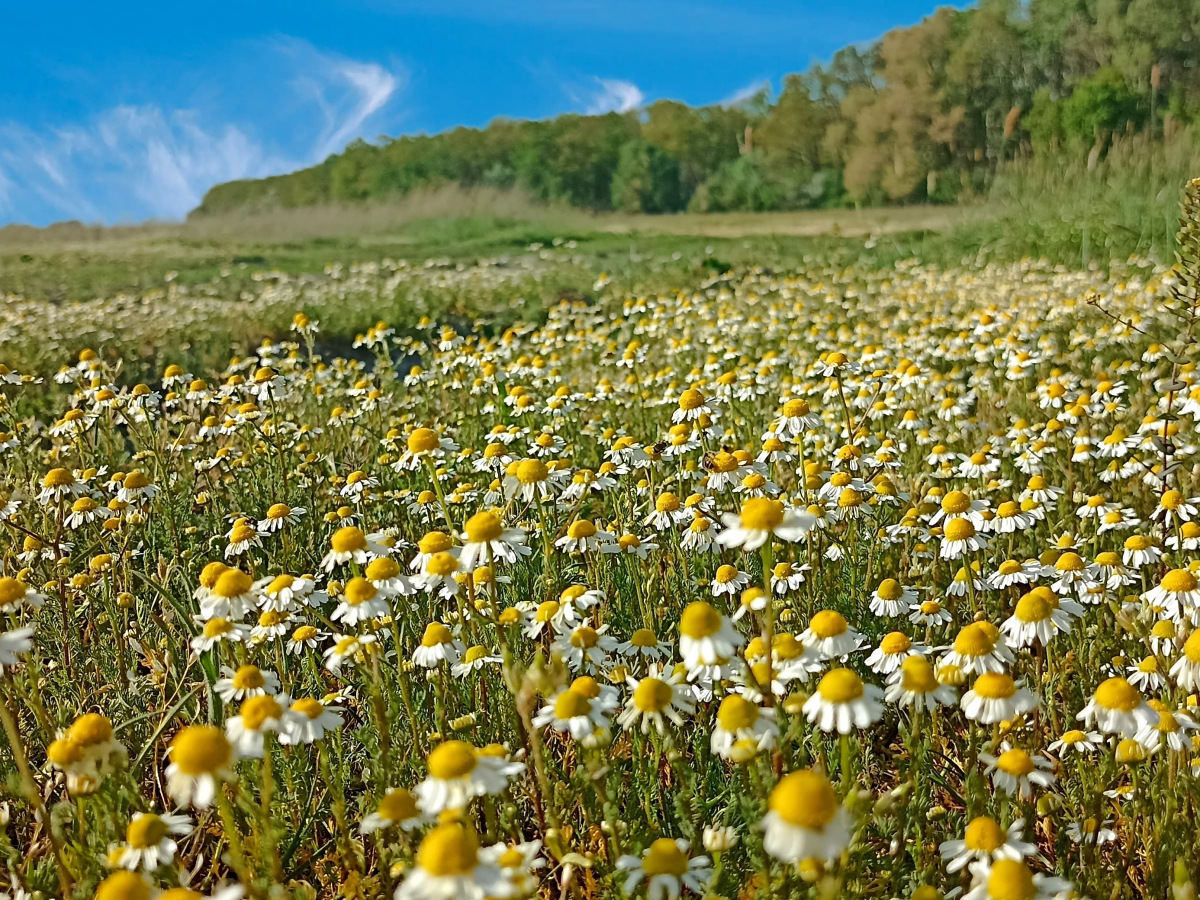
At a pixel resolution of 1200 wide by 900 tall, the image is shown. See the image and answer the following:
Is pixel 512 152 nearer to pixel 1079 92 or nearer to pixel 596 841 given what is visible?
pixel 1079 92

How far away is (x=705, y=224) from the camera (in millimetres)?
29422

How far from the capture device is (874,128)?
1296 inches

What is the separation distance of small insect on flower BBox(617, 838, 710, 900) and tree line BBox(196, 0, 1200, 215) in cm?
1505

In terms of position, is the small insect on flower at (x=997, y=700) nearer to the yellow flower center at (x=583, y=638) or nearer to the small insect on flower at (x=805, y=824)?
the small insect on flower at (x=805, y=824)

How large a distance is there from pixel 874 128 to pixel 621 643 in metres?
34.6

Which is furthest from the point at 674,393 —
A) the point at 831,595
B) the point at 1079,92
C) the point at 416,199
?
the point at 416,199

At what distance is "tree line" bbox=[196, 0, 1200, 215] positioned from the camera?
95.7 feet

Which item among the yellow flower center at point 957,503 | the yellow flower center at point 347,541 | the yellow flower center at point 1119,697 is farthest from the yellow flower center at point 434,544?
the yellow flower center at point 957,503

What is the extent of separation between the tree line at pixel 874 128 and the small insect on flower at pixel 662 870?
592 inches

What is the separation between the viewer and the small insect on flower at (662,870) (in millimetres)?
1405

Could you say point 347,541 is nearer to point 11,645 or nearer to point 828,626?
point 11,645

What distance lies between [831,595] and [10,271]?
56.3ft

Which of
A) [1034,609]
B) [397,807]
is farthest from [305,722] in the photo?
[1034,609]

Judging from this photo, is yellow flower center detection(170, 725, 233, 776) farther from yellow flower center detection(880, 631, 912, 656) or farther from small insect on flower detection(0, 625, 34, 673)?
yellow flower center detection(880, 631, 912, 656)
